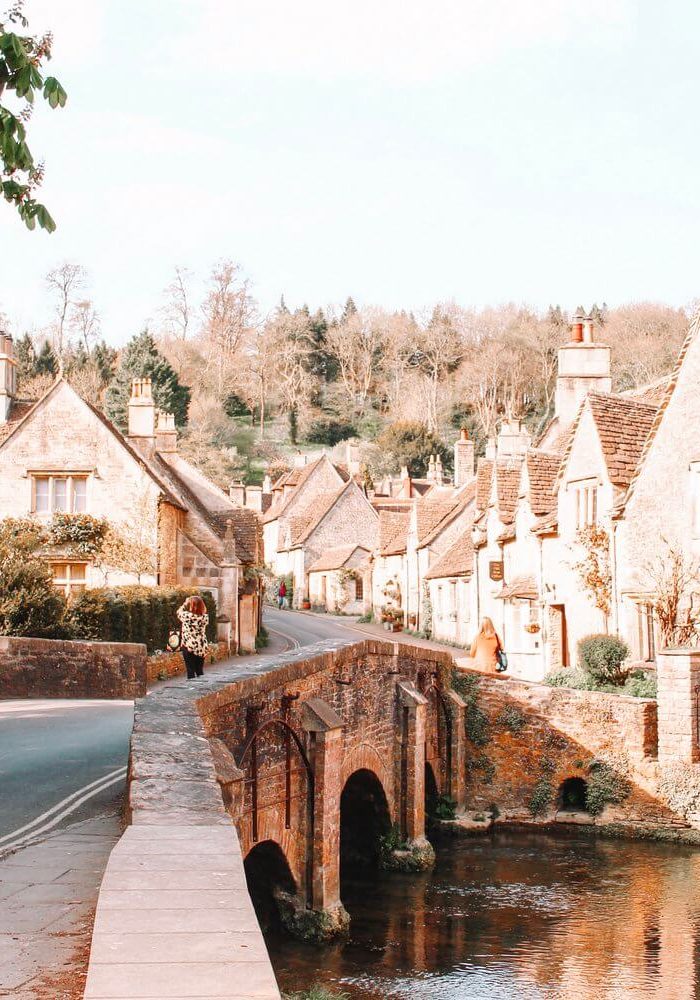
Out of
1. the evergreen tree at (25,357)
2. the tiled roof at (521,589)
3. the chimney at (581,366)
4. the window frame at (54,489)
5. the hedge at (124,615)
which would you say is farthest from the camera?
the evergreen tree at (25,357)

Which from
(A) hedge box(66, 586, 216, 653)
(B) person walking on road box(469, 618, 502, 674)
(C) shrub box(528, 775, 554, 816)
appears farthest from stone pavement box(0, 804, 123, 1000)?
(A) hedge box(66, 586, 216, 653)

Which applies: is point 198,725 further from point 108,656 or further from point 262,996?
point 108,656

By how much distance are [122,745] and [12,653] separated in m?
7.71

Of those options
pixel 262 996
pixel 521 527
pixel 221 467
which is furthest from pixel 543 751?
pixel 221 467

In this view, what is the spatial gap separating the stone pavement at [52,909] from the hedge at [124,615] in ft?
59.5

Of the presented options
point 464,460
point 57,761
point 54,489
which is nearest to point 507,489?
point 54,489

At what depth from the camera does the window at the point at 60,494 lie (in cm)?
3622

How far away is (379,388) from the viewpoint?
11294cm

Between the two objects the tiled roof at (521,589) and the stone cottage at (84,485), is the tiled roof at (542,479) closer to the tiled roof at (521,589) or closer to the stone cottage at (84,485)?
the tiled roof at (521,589)

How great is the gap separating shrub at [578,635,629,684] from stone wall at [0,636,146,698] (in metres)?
9.76

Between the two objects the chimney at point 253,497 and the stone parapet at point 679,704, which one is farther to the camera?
the chimney at point 253,497

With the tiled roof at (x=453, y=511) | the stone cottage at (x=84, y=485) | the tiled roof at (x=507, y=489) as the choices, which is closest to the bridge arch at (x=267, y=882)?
the stone cottage at (x=84, y=485)

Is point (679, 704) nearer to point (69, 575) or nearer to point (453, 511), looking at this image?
point (69, 575)

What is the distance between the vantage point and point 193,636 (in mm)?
19953
